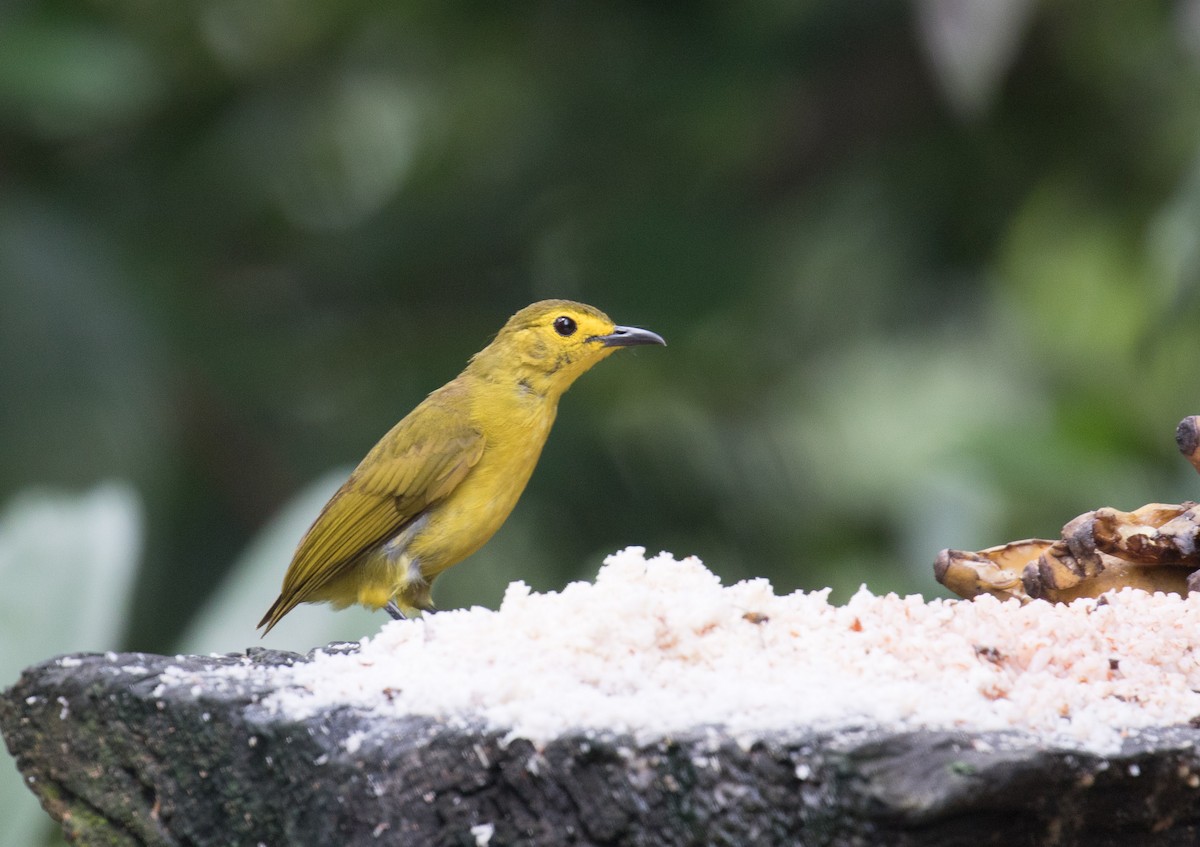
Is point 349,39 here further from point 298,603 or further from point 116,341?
point 298,603

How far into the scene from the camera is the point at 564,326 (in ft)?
13.4

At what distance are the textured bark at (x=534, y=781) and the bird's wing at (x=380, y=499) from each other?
1.42 metres

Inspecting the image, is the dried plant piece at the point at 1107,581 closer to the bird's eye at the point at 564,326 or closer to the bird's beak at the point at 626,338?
the bird's beak at the point at 626,338

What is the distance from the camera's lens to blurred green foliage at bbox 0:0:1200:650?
7.14m

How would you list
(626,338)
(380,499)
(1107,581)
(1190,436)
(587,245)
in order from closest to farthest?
(1190,436) → (1107,581) → (380,499) → (626,338) → (587,245)

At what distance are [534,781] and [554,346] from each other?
7.53 feet

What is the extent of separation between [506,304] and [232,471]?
1.50 m

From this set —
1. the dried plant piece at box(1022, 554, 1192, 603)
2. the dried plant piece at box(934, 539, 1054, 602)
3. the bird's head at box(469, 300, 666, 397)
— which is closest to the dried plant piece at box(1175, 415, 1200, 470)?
the dried plant piece at box(1022, 554, 1192, 603)

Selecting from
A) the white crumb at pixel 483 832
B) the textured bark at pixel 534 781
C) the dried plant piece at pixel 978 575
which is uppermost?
the dried plant piece at pixel 978 575

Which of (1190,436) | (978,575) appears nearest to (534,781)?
(978,575)

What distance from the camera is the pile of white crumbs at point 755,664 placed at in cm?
190

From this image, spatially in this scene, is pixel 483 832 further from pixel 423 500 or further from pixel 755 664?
pixel 423 500

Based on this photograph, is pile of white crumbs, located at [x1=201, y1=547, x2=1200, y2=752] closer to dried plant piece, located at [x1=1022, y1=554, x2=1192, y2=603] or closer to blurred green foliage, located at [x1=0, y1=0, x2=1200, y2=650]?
dried plant piece, located at [x1=1022, y1=554, x2=1192, y2=603]

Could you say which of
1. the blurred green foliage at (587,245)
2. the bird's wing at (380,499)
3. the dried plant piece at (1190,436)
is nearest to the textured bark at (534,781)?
the dried plant piece at (1190,436)
